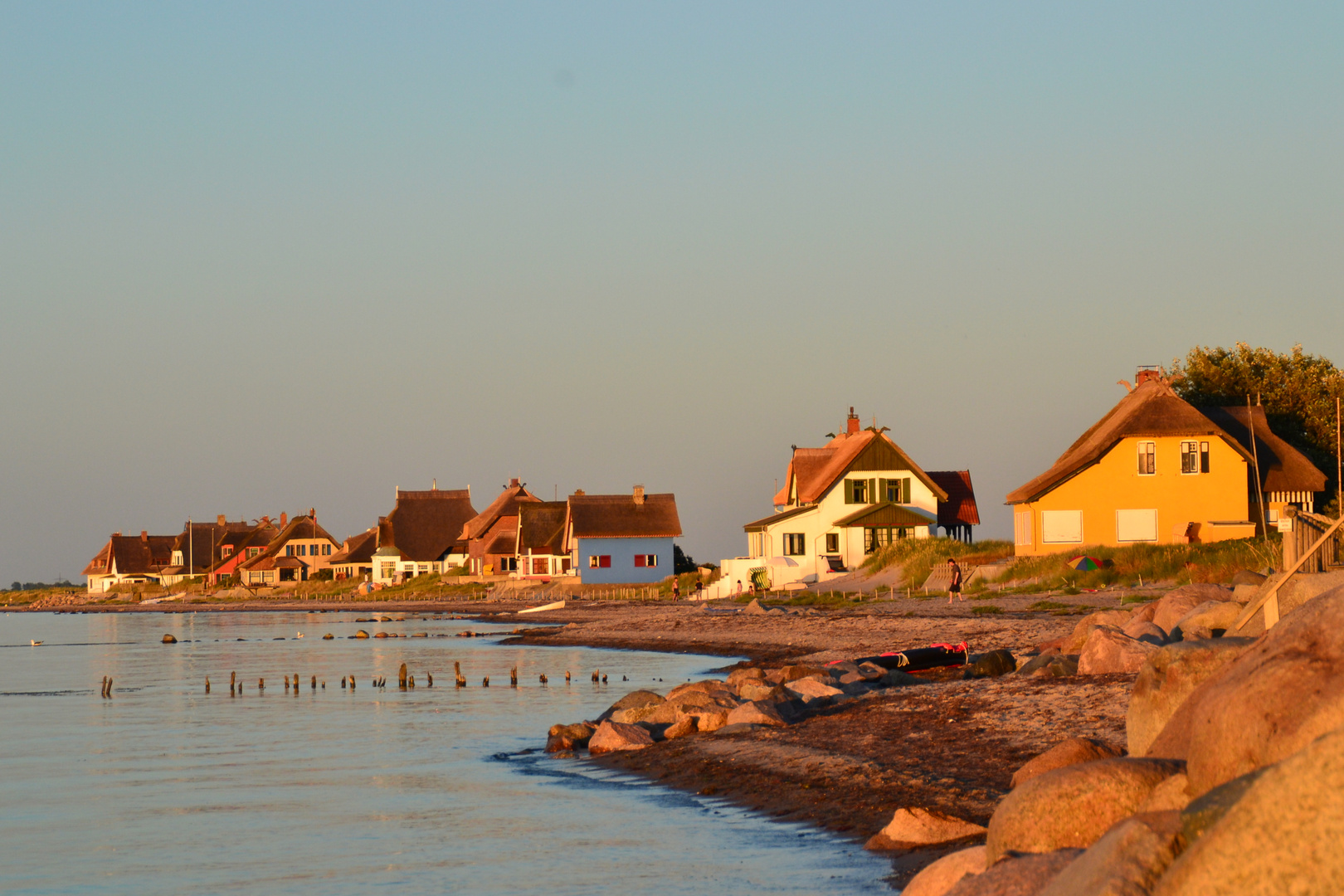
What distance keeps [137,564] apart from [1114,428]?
127m

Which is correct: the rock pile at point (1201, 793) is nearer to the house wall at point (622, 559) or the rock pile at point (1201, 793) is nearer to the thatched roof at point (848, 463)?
the thatched roof at point (848, 463)

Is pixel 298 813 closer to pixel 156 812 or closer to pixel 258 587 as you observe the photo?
pixel 156 812

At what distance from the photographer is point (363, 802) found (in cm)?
1941

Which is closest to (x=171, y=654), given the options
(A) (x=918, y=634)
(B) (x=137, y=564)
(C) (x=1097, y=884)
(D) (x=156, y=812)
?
(A) (x=918, y=634)

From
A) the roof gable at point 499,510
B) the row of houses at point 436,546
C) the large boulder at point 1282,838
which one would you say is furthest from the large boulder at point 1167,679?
the roof gable at point 499,510

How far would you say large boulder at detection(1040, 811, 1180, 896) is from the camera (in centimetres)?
569

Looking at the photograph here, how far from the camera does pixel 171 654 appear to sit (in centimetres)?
5681

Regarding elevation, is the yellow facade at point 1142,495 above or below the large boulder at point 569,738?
above

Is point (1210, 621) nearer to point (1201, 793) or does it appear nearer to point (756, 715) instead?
point (756, 715)

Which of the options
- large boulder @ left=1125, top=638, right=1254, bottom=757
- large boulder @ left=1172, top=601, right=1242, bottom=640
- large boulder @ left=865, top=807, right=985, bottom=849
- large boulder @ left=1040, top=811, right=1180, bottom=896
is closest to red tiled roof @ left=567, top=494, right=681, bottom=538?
large boulder @ left=1172, top=601, right=1242, bottom=640

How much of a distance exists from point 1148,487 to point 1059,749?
133ft

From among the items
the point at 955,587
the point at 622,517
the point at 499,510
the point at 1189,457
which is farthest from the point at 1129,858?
the point at 499,510

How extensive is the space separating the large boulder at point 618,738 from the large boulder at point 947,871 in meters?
13.2

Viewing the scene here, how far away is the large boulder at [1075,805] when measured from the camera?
7.88m
